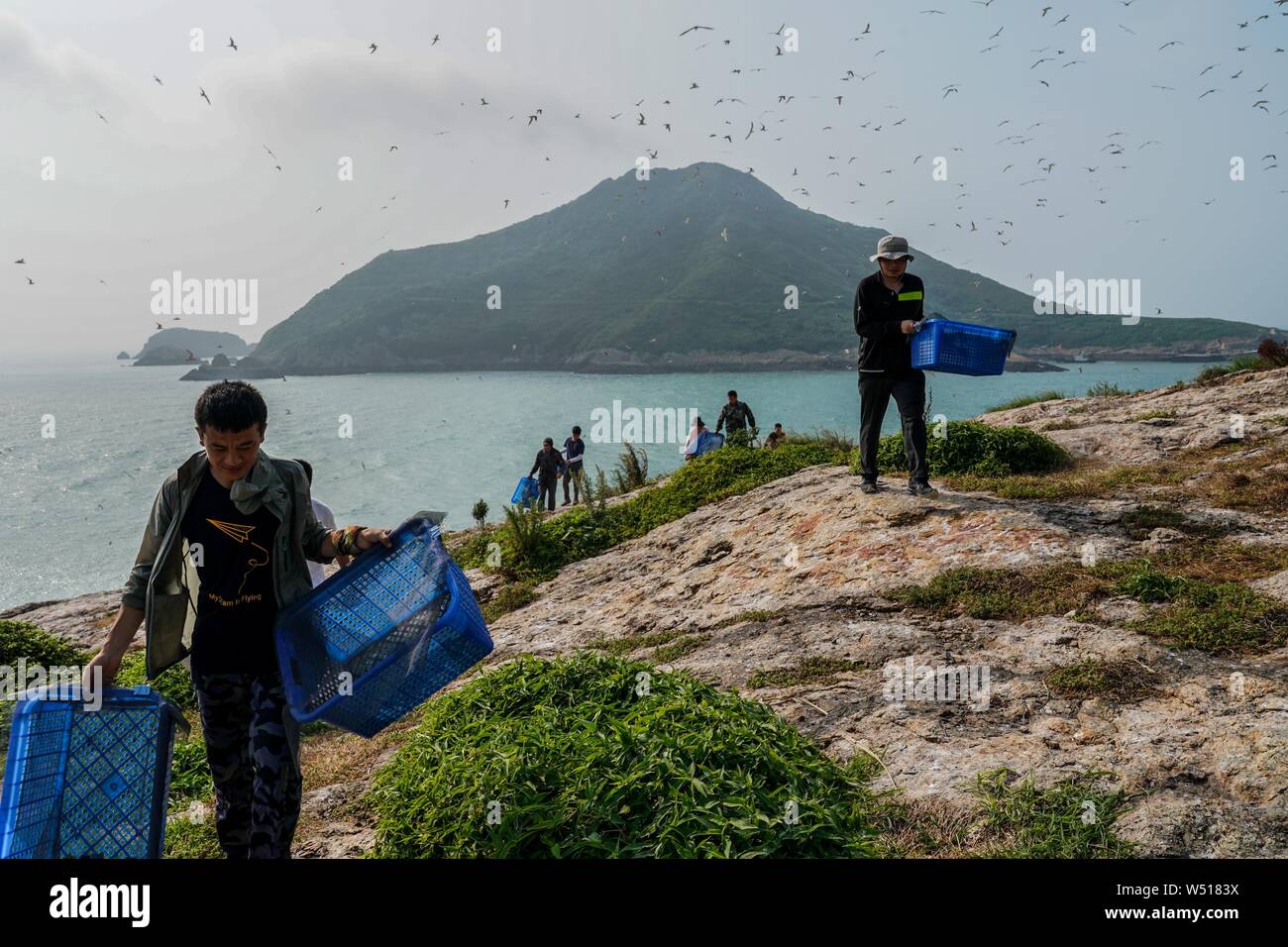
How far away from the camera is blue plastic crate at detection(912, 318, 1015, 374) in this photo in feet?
23.9

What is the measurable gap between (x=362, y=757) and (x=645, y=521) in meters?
6.27

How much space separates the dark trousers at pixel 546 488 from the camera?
18.8m

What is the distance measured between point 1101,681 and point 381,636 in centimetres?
382

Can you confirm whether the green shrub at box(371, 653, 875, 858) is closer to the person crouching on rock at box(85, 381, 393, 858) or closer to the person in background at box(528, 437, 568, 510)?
the person crouching on rock at box(85, 381, 393, 858)

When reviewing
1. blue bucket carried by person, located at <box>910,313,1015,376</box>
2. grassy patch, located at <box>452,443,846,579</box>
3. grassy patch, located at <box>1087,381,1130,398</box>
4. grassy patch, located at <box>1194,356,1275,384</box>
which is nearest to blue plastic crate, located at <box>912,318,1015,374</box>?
blue bucket carried by person, located at <box>910,313,1015,376</box>

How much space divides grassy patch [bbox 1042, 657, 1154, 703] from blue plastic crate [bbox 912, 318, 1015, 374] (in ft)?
10.5

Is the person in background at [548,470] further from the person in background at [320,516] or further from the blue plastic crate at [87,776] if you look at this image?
the blue plastic crate at [87,776]

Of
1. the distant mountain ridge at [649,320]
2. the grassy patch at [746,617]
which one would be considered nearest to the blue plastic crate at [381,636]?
the grassy patch at [746,617]

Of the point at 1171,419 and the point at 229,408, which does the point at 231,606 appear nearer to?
the point at 229,408

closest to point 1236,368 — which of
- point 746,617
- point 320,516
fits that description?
point 746,617

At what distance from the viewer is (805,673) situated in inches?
209

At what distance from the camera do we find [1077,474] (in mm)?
9297

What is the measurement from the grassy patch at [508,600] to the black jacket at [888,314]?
458 cm
